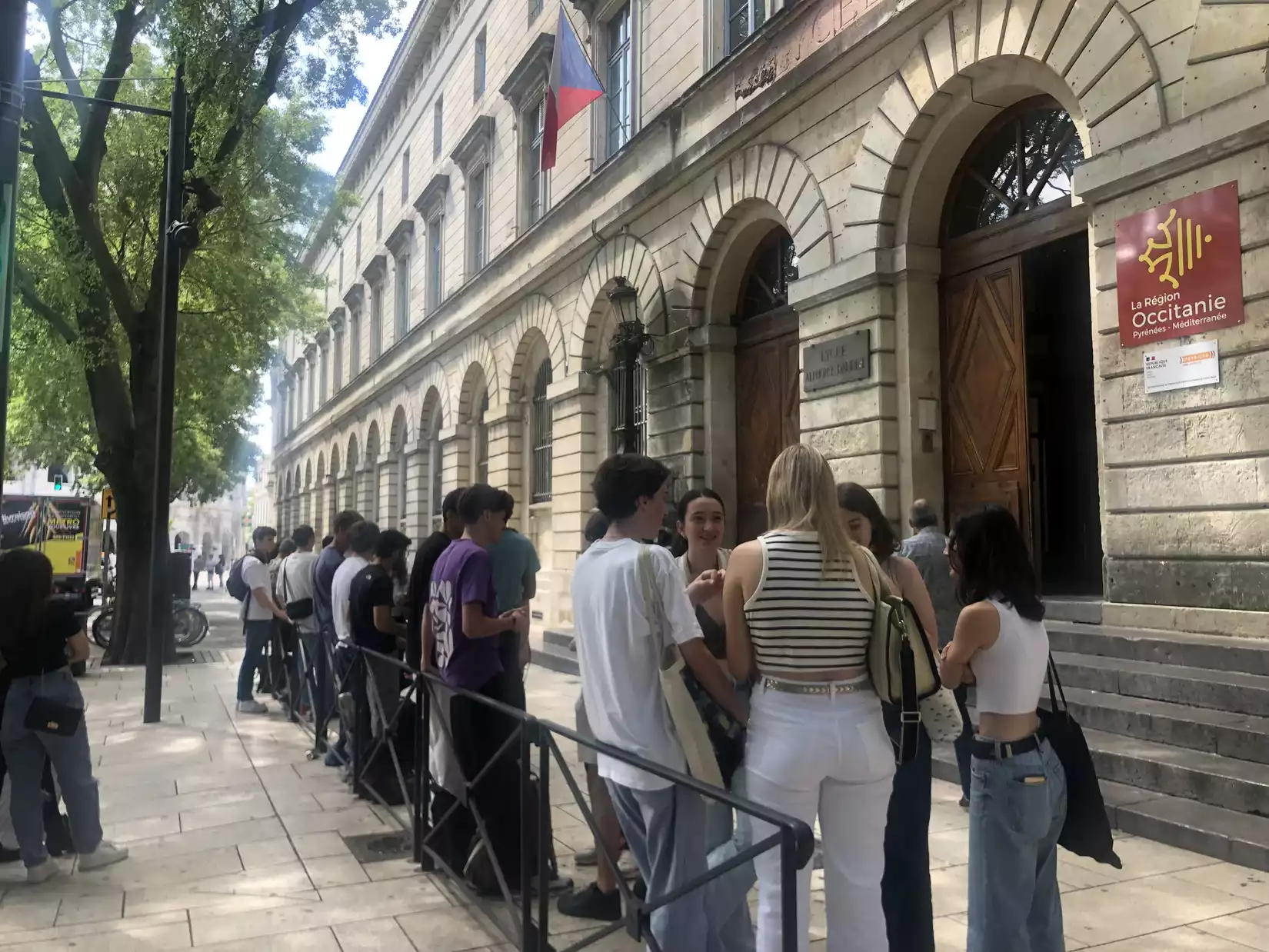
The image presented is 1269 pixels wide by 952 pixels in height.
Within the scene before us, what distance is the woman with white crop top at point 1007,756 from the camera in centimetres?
310

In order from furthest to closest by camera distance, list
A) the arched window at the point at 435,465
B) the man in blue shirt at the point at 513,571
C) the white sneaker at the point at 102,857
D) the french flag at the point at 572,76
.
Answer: the arched window at the point at 435,465 < the french flag at the point at 572,76 < the man in blue shirt at the point at 513,571 < the white sneaker at the point at 102,857

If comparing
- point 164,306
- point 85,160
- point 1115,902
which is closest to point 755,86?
point 164,306

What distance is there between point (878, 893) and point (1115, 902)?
2.11 meters

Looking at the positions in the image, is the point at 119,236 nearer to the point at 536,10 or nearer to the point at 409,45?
the point at 536,10

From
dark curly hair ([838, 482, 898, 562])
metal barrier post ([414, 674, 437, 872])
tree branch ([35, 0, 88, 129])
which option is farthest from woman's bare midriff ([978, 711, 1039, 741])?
tree branch ([35, 0, 88, 129])

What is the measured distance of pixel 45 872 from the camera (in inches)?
192

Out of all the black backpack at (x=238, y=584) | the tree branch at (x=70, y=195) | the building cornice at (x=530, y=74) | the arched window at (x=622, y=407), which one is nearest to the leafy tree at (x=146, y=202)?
the tree branch at (x=70, y=195)

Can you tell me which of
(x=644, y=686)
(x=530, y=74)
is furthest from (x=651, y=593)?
(x=530, y=74)

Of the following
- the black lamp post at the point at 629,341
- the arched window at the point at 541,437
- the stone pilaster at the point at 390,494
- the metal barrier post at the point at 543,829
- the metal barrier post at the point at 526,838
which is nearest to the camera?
the metal barrier post at the point at 543,829

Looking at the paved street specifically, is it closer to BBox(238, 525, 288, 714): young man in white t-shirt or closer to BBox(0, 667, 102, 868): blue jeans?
BBox(0, 667, 102, 868): blue jeans

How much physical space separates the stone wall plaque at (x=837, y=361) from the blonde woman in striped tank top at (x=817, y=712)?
757 cm

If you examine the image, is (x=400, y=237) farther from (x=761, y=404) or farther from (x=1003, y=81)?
(x=1003, y=81)

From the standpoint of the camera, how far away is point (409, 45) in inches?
1111

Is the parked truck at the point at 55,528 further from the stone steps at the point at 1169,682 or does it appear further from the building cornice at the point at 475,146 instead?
the stone steps at the point at 1169,682
